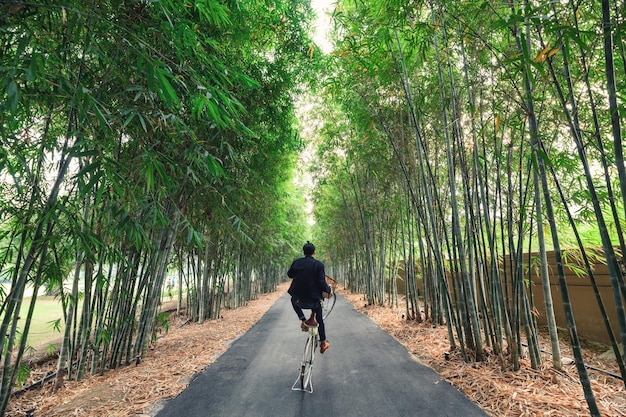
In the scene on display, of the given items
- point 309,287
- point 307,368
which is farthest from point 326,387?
point 309,287

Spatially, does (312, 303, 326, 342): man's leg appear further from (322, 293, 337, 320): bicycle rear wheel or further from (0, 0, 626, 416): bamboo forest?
(0, 0, 626, 416): bamboo forest

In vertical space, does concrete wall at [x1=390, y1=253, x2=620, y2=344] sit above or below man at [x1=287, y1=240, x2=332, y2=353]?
below

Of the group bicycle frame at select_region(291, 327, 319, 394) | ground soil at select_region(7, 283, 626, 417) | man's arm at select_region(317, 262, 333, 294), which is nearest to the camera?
ground soil at select_region(7, 283, 626, 417)

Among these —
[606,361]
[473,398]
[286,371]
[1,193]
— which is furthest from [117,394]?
[606,361]

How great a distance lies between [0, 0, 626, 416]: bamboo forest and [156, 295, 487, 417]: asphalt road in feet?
2.61

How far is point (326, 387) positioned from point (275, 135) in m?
3.44

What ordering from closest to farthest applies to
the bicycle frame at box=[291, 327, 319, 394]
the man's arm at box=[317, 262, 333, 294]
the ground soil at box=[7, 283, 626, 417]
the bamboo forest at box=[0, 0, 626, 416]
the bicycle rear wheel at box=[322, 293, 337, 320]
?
the bamboo forest at box=[0, 0, 626, 416] → the ground soil at box=[7, 283, 626, 417] → the bicycle frame at box=[291, 327, 319, 394] → the man's arm at box=[317, 262, 333, 294] → the bicycle rear wheel at box=[322, 293, 337, 320]

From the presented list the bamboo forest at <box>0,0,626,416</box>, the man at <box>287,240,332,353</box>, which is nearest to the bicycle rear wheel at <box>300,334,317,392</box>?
the man at <box>287,240,332,353</box>

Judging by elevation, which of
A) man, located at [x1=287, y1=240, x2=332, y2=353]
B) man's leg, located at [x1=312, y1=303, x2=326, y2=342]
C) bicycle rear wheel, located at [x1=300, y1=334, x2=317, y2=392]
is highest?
man, located at [x1=287, y1=240, x2=332, y2=353]

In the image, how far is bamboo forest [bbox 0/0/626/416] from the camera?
1.66 meters

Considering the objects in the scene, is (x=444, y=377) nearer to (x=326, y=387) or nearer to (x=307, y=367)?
(x=326, y=387)

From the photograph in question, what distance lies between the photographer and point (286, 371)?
10.5 feet

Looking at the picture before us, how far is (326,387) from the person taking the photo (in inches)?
108

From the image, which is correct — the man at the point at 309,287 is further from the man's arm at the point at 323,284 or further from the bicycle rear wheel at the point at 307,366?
the bicycle rear wheel at the point at 307,366
